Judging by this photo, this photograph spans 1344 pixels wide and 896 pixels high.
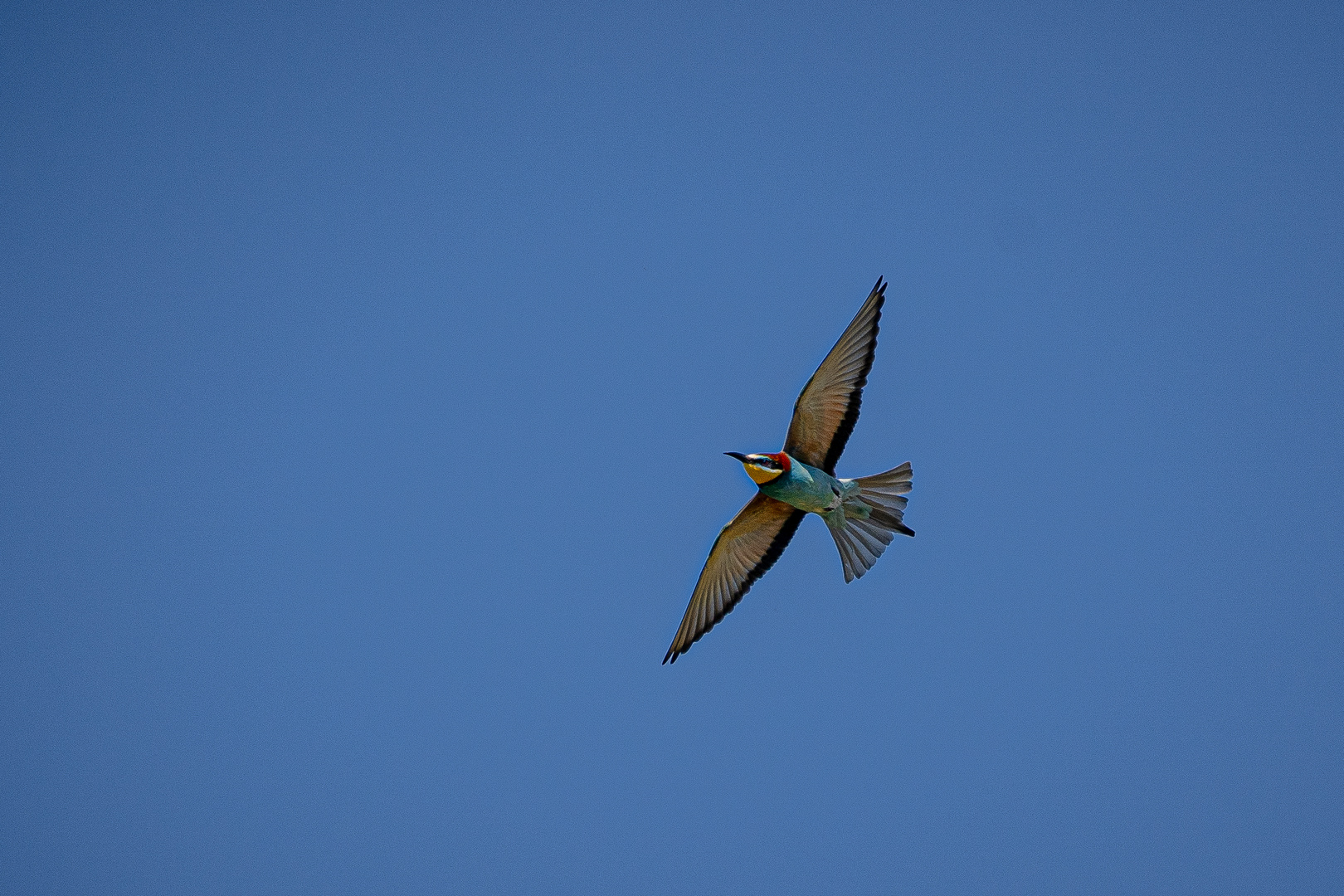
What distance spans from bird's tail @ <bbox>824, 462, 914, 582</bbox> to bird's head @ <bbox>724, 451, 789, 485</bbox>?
0.41 m

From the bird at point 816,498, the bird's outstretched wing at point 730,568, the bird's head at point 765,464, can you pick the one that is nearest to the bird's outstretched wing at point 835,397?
the bird at point 816,498

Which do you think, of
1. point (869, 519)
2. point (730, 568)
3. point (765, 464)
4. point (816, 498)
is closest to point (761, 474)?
point (765, 464)

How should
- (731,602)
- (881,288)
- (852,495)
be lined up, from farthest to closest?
(731,602)
(852,495)
(881,288)

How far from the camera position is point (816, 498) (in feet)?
17.8

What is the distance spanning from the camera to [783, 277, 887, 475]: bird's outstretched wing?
202 inches

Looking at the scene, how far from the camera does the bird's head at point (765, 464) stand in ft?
17.2

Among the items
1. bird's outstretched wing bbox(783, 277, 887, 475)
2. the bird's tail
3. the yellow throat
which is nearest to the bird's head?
the yellow throat

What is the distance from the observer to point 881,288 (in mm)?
5109

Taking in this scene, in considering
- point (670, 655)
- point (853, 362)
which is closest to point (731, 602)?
point (670, 655)

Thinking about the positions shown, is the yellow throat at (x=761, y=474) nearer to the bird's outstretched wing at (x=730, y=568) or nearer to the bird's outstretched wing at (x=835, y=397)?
the bird's outstretched wing at (x=835, y=397)

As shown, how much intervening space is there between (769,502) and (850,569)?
0.54m

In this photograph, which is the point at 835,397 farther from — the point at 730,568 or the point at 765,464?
the point at 730,568

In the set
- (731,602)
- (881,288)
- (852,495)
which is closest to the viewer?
(881,288)

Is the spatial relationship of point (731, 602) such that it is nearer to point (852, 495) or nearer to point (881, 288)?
point (852, 495)
